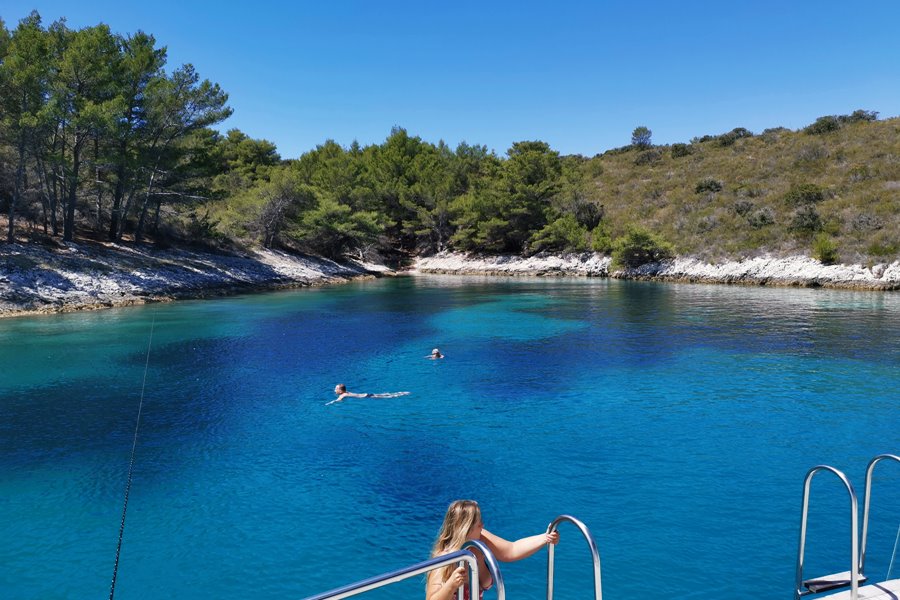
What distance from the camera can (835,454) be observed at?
1138 centimetres

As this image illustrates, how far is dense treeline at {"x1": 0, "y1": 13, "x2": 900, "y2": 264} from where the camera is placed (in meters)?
35.7

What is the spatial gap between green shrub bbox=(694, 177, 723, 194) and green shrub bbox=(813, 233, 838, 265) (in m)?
22.7

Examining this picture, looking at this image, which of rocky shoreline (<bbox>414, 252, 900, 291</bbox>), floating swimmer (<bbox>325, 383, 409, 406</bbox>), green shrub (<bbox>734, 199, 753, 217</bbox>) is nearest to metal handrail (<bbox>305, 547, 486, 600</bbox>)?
floating swimmer (<bbox>325, 383, 409, 406</bbox>)

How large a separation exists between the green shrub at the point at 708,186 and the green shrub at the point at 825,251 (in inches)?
894

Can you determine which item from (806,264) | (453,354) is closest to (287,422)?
(453,354)

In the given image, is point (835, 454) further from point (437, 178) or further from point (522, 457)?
point (437, 178)

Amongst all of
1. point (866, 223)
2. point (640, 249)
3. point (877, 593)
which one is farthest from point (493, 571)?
point (640, 249)

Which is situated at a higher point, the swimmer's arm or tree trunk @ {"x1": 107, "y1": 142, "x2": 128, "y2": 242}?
tree trunk @ {"x1": 107, "y1": 142, "x2": 128, "y2": 242}

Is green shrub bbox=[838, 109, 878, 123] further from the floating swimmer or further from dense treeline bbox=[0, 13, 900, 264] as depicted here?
the floating swimmer

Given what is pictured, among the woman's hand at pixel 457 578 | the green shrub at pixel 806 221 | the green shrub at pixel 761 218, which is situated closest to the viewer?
the woman's hand at pixel 457 578

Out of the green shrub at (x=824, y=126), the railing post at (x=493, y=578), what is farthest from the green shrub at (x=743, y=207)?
the railing post at (x=493, y=578)

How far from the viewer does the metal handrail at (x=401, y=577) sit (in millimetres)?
3074

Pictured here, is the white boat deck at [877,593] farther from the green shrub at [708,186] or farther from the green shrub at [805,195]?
the green shrub at [708,186]

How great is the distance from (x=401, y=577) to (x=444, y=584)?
1.34 meters
